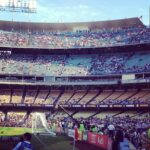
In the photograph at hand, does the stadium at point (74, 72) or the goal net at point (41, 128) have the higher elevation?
the stadium at point (74, 72)

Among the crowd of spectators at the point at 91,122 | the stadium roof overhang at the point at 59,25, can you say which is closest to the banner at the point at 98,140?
the crowd of spectators at the point at 91,122

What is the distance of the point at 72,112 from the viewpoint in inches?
2222

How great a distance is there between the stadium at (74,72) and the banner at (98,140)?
1140cm

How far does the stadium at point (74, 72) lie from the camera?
175ft

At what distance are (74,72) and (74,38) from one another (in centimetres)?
1086

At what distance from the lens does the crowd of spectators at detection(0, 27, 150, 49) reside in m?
66.8

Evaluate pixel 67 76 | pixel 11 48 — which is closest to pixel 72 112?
pixel 67 76

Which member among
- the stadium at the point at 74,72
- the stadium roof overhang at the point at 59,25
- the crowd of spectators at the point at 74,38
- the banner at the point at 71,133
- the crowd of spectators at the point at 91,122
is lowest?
the banner at the point at 71,133

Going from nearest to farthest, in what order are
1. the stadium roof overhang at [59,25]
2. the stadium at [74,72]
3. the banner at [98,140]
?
the banner at [98,140]
the stadium at [74,72]
the stadium roof overhang at [59,25]

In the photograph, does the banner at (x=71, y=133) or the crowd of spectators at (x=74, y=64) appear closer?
the banner at (x=71, y=133)

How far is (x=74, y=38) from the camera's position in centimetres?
7262

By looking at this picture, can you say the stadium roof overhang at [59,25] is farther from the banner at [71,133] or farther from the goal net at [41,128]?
the banner at [71,133]

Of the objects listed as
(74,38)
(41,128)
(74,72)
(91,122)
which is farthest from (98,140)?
(74,38)

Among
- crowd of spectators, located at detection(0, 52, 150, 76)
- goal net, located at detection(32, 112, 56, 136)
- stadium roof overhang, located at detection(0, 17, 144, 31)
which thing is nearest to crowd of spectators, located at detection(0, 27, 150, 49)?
stadium roof overhang, located at detection(0, 17, 144, 31)
